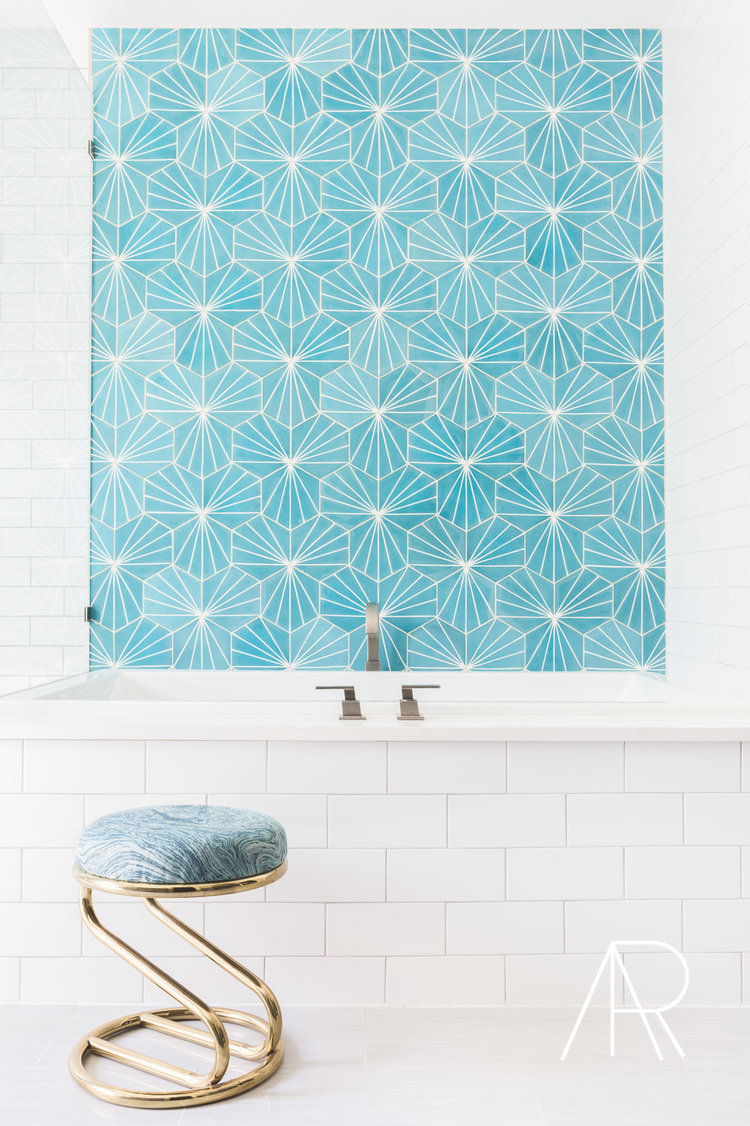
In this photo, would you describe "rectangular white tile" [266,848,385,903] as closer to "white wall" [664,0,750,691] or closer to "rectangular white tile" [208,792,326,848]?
"rectangular white tile" [208,792,326,848]

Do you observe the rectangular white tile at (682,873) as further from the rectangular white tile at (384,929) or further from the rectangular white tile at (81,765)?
the rectangular white tile at (81,765)

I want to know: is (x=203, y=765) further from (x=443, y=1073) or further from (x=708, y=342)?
(x=708, y=342)

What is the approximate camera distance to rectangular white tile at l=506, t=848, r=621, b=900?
6.22 ft

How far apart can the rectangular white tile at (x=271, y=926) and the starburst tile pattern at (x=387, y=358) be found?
114 cm

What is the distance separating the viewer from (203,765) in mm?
1910

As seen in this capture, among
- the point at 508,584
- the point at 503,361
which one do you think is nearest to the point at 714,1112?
the point at 508,584

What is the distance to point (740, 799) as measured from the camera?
191 cm

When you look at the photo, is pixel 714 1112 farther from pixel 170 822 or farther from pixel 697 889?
pixel 170 822

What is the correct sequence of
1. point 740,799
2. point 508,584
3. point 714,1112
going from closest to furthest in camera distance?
1. point 714,1112
2. point 740,799
3. point 508,584

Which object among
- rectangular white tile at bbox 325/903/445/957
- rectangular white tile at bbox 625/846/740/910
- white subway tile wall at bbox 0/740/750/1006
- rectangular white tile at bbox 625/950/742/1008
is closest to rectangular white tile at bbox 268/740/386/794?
white subway tile wall at bbox 0/740/750/1006

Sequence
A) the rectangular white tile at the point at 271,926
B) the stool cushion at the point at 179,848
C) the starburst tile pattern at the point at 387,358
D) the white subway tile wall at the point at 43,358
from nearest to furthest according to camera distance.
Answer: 1. the stool cushion at the point at 179,848
2. the rectangular white tile at the point at 271,926
3. the white subway tile wall at the point at 43,358
4. the starburst tile pattern at the point at 387,358

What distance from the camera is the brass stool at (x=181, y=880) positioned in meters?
1.49

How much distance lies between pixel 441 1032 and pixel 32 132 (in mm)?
2432


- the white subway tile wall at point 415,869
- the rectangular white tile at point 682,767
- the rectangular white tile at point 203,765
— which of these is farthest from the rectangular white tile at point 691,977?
the rectangular white tile at point 203,765
